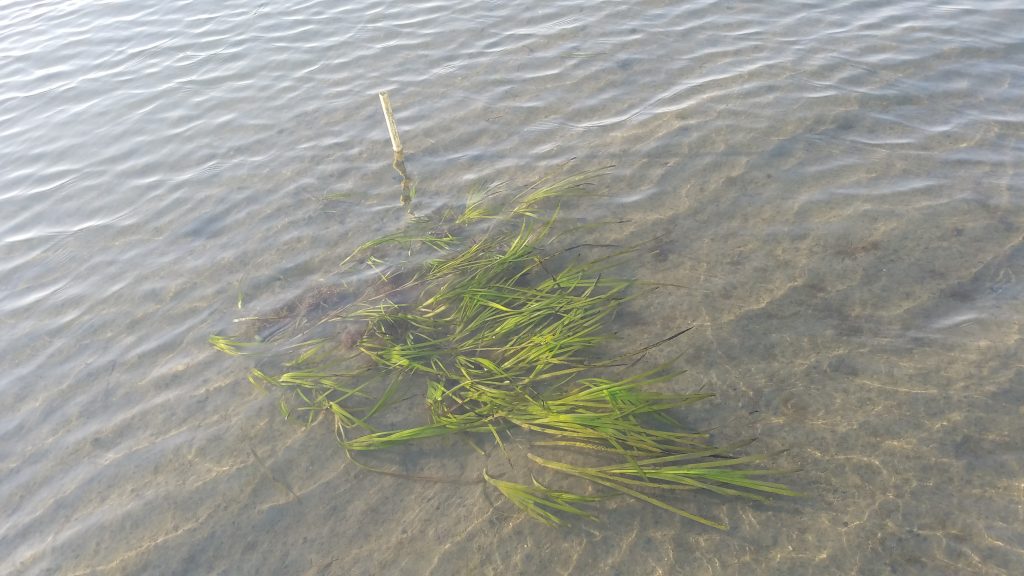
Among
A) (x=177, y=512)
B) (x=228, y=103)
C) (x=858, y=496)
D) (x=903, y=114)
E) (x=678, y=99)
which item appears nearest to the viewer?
(x=858, y=496)

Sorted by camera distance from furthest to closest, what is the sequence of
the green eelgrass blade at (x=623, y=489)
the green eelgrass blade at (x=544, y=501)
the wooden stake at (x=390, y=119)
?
the wooden stake at (x=390, y=119) < the green eelgrass blade at (x=544, y=501) < the green eelgrass blade at (x=623, y=489)

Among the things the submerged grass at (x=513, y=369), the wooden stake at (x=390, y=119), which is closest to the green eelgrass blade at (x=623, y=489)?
the submerged grass at (x=513, y=369)

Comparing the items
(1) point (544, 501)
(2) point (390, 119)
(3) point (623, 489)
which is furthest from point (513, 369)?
(2) point (390, 119)

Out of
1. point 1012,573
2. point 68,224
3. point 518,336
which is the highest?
point 68,224

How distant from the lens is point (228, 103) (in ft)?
26.5

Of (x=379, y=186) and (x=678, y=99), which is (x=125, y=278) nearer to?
(x=379, y=186)

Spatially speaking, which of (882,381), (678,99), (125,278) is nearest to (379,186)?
(125,278)

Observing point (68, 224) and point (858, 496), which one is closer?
point (858, 496)

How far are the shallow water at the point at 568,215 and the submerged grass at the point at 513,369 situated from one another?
0.15 metres

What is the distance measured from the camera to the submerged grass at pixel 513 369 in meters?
3.52

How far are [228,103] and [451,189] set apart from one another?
3614 millimetres

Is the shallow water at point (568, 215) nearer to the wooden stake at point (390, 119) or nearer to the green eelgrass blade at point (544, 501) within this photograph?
the green eelgrass blade at point (544, 501)

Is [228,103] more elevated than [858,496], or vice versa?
[228,103]

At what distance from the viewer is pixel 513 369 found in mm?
4180
